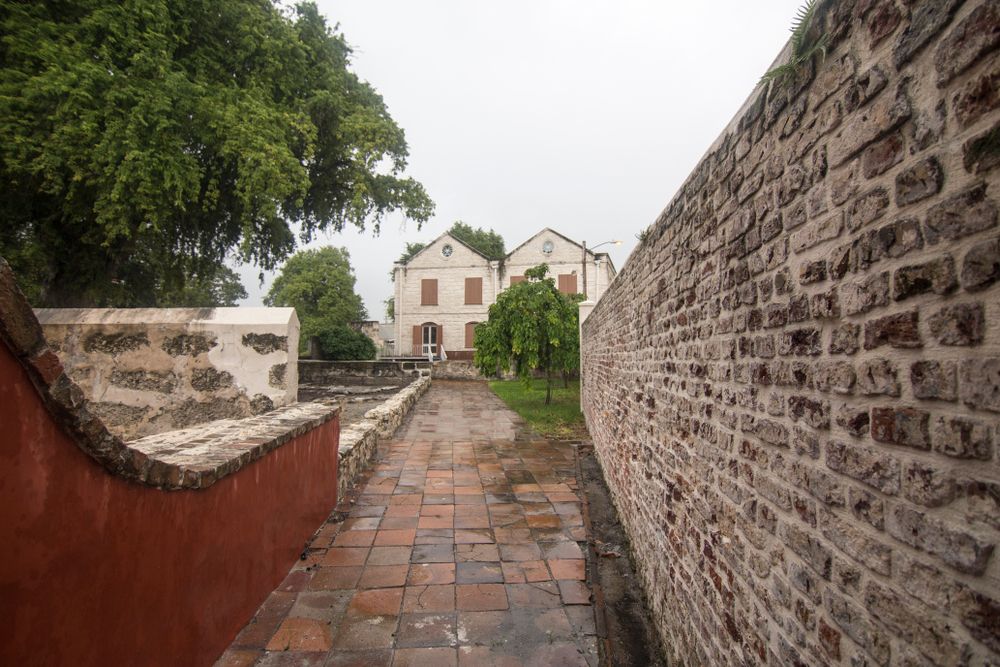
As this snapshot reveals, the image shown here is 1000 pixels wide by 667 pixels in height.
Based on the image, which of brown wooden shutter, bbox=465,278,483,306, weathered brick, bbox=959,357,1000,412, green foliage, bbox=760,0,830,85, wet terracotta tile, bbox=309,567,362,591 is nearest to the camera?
weathered brick, bbox=959,357,1000,412

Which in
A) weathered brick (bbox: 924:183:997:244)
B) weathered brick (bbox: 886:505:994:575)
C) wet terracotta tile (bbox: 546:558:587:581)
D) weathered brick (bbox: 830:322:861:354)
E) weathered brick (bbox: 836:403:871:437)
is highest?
weathered brick (bbox: 924:183:997:244)

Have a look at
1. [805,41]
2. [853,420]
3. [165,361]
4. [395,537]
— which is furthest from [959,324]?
[165,361]

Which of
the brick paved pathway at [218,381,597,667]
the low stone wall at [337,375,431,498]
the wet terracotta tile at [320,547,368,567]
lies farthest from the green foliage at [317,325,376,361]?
the wet terracotta tile at [320,547,368,567]

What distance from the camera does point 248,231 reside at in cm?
1016

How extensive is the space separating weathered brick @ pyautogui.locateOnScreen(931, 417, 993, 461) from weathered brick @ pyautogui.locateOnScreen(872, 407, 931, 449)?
3 centimetres

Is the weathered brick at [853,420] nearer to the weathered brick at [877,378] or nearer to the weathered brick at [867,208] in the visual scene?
the weathered brick at [877,378]

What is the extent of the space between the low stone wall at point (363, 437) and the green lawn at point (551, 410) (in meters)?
2.70

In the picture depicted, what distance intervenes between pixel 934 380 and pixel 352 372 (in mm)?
17102

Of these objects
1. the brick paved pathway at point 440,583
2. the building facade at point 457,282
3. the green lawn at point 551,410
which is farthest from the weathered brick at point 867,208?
the building facade at point 457,282

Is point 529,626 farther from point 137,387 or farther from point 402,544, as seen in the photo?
point 137,387

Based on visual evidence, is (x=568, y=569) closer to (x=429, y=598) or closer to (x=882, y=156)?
(x=429, y=598)

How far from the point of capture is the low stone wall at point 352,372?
1623 cm

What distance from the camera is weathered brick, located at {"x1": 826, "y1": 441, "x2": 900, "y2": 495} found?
1.01m

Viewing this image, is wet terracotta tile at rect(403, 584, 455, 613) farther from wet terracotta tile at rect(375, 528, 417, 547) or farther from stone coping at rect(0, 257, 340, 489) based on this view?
stone coping at rect(0, 257, 340, 489)
